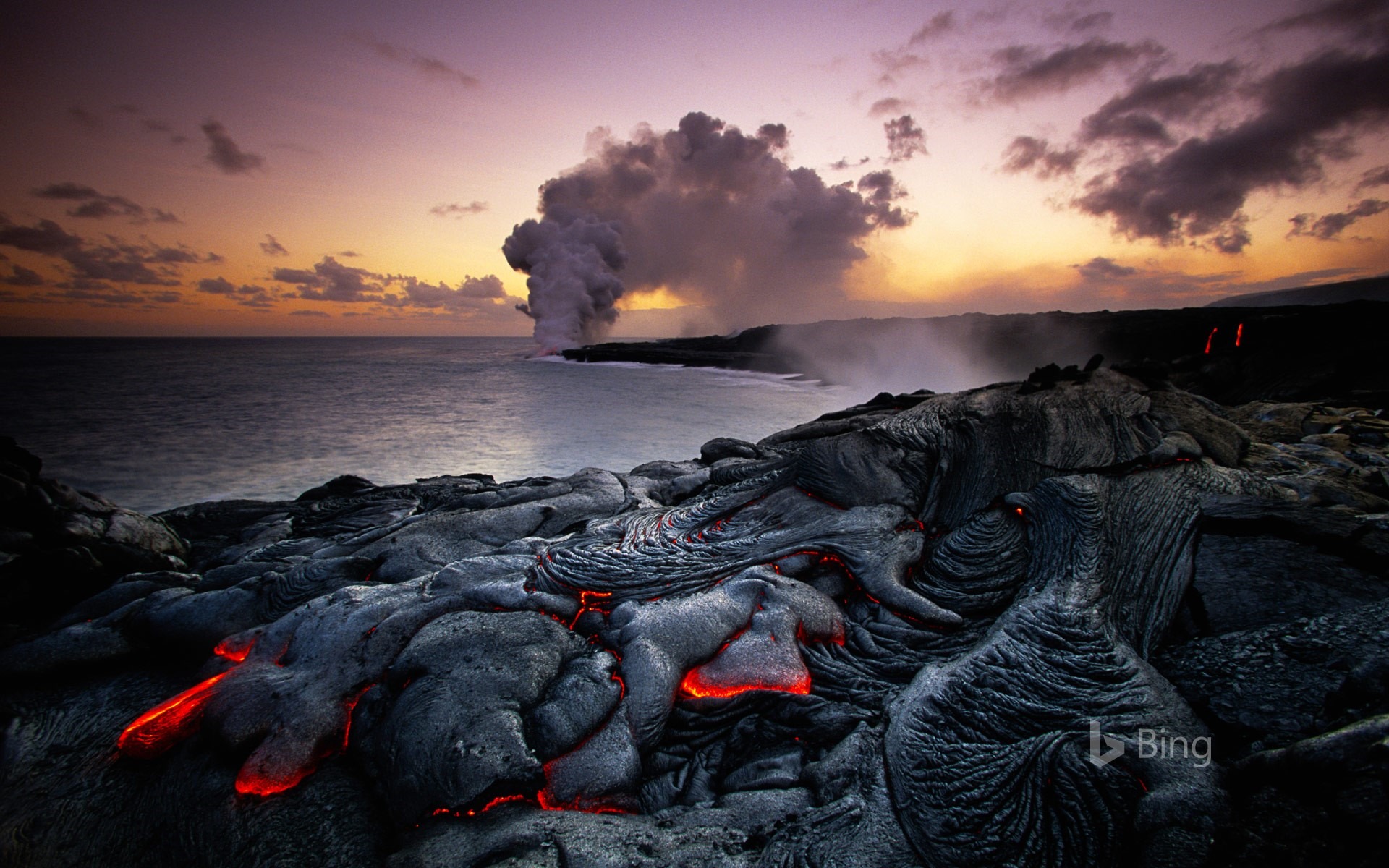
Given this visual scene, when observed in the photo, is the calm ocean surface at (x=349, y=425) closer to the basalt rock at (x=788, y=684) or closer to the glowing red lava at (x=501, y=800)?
the basalt rock at (x=788, y=684)

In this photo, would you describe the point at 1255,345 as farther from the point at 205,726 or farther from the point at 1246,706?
the point at 205,726

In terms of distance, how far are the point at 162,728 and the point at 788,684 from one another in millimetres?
3775

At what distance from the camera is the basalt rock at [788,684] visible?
2279 mm

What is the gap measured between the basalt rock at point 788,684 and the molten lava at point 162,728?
0.06 ft

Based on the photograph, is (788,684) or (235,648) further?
(235,648)

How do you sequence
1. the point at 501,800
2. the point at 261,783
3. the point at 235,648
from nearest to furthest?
the point at 501,800 → the point at 261,783 → the point at 235,648

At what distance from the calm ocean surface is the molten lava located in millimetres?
7415

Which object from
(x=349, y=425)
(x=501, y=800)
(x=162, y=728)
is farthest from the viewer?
(x=349, y=425)

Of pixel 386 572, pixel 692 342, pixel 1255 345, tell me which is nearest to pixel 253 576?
pixel 386 572

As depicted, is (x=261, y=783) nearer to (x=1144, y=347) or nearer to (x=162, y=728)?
(x=162, y=728)

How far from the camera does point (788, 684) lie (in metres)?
3.30
